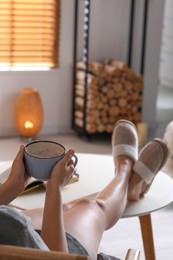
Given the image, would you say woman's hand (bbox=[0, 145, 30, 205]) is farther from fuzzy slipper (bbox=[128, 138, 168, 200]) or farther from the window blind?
the window blind

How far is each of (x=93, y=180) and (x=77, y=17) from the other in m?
2.25

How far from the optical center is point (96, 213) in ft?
5.34

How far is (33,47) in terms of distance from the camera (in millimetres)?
4102

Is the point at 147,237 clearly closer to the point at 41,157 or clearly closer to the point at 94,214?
the point at 94,214

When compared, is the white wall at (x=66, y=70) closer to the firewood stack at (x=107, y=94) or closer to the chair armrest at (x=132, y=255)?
the firewood stack at (x=107, y=94)

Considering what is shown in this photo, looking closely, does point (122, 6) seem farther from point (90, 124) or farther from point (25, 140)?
point (25, 140)

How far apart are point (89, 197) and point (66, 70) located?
252 cm

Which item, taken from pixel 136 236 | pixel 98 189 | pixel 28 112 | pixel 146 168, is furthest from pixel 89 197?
pixel 28 112

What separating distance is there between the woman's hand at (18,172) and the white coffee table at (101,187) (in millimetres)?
423

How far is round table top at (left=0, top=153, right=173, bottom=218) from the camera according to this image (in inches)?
74.4

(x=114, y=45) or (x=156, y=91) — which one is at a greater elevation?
(x=114, y=45)

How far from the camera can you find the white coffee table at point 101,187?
1.89m

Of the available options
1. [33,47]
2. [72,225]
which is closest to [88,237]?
[72,225]

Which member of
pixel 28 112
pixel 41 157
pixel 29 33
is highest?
pixel 41 157
